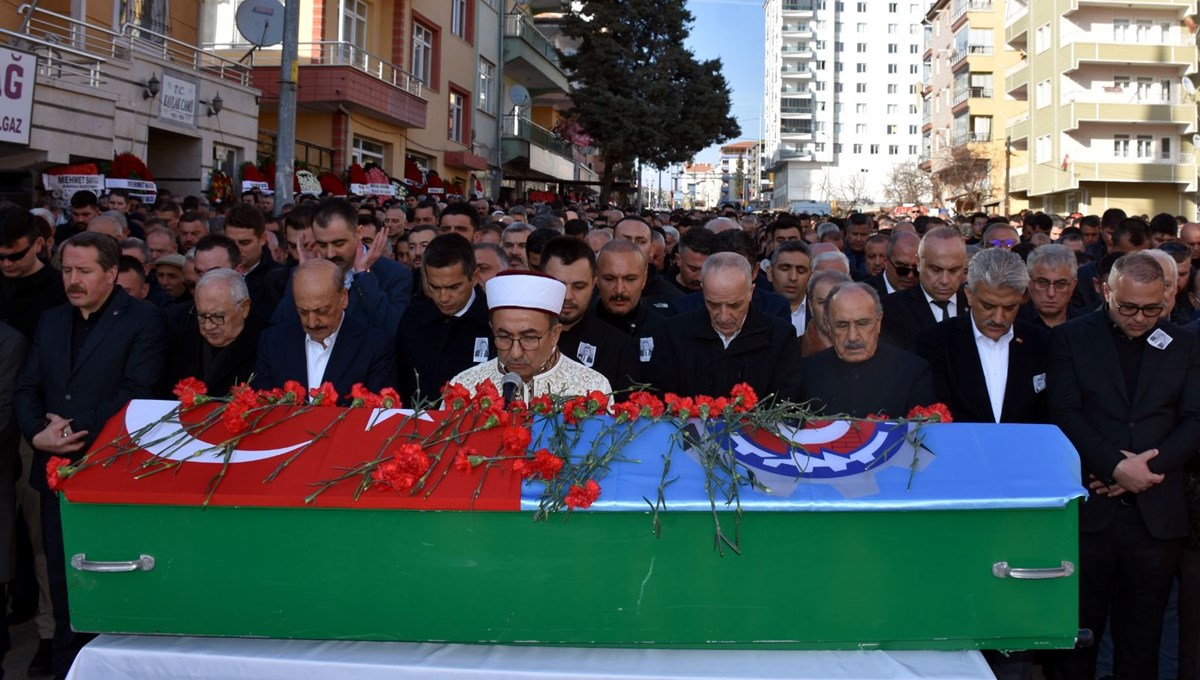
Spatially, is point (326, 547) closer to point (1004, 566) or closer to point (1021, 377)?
point (1004, 566)

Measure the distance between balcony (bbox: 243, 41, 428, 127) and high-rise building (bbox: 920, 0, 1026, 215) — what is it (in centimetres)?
3103

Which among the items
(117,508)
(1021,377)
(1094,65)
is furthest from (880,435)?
(1094,65)

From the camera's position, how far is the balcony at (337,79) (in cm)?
2258

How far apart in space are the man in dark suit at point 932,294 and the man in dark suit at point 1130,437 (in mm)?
1468

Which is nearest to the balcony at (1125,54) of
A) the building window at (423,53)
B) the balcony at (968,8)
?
the balcony at (968,8)

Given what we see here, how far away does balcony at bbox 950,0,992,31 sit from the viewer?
6300 cm

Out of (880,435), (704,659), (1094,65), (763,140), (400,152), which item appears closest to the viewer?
(704,659)

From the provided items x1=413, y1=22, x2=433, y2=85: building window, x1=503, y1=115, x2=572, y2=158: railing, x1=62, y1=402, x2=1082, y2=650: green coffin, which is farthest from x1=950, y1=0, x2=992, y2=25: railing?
x1=62, y1=402, x2=1082, y2=650: green coffin

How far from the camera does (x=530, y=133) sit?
127ft

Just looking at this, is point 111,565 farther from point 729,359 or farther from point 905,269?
point 905,269

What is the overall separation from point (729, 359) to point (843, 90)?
107847 mm

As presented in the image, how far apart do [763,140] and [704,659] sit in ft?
423

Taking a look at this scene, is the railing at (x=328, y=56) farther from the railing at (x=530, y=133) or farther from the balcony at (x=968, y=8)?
the balcony at (x=968, y=8)

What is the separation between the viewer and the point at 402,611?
2996 mm
